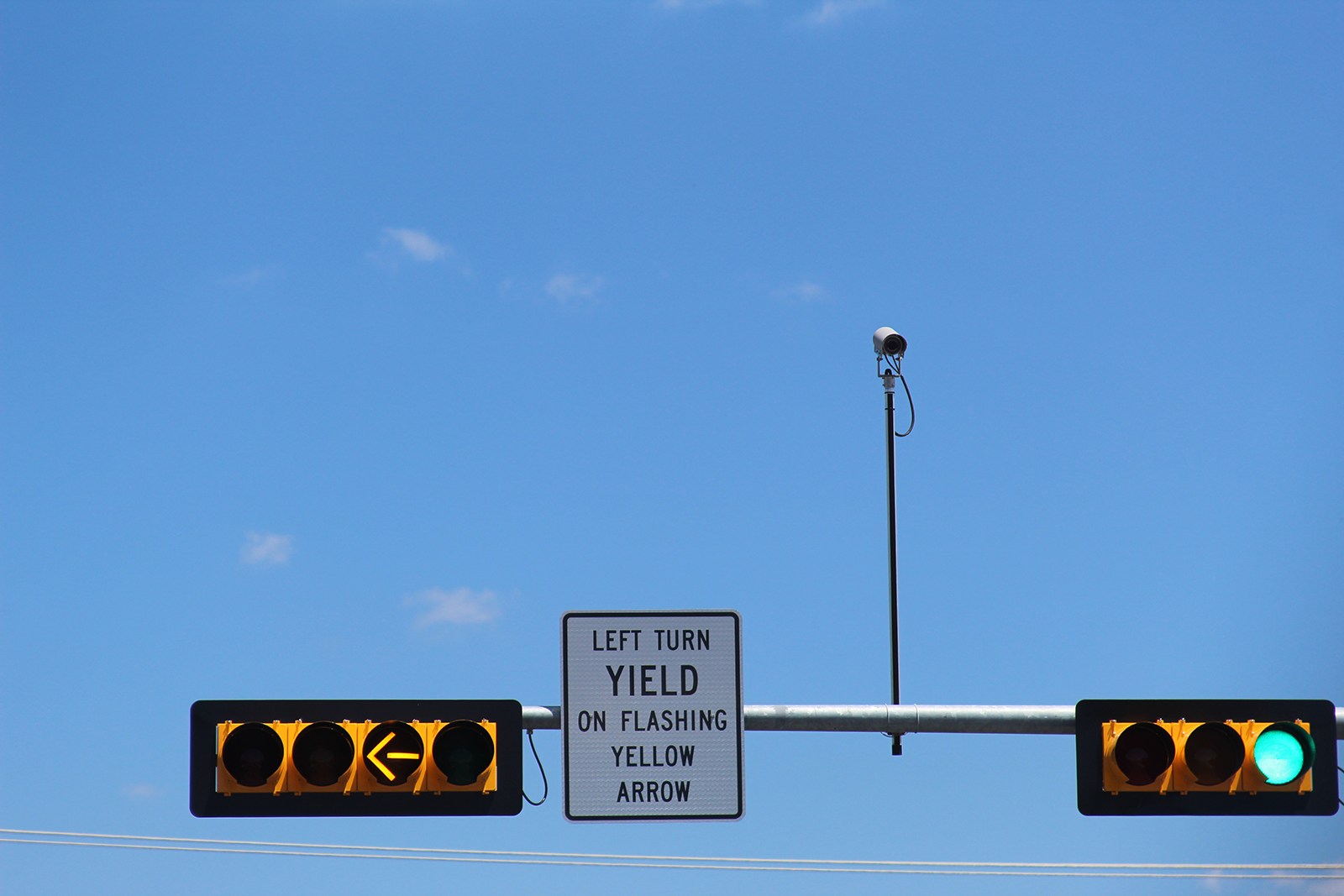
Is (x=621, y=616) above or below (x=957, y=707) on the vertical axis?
above

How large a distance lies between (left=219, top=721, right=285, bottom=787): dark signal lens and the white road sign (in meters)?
1.90

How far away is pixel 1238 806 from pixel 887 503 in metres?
4.36

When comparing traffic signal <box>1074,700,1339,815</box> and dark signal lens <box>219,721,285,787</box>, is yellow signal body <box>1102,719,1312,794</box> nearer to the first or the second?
traffic signal <box>1074,700,1339,815</box>

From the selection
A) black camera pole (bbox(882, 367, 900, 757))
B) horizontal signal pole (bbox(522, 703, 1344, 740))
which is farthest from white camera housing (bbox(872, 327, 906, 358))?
horizontal signal pole (bbox(522, 703, 1344, 740))

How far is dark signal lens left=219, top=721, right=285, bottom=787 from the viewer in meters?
9.71

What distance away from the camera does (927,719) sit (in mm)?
10188

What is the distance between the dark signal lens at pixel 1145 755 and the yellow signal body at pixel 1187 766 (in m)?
0.01

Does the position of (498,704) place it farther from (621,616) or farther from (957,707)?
(957,707)

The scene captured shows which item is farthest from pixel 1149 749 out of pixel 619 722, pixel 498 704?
pixel 498 704

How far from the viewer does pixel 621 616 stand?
9.64 m

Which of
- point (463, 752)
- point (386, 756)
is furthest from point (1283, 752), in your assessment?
point (386, 756)

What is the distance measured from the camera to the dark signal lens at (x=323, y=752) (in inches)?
383

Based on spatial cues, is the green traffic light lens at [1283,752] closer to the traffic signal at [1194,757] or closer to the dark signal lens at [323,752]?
the traffic signal at [1194,757]

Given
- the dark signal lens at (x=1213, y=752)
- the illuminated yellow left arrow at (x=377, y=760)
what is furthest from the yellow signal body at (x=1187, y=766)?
the illuminated yellow left arrow at (x=377, y=760)
